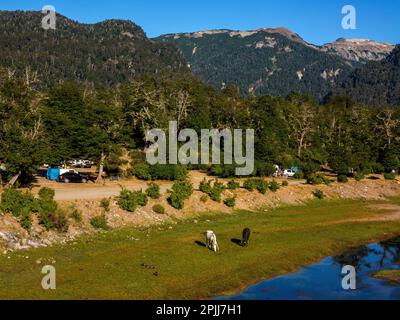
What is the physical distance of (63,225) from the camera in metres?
46.0

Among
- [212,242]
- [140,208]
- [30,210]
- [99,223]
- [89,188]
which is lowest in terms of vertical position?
[212,242]

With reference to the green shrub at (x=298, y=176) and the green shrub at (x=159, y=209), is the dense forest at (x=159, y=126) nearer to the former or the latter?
the green shrub at (x=298, y=176)

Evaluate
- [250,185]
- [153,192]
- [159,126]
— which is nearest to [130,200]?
[153,192]

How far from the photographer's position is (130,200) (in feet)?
181

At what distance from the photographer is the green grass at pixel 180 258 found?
106 ft

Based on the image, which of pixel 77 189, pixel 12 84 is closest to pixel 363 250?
Result: pixel 77 189

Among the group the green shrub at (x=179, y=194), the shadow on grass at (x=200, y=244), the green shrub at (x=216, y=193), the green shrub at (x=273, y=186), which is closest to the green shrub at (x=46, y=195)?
the shadow on grass at (x=200, y=244)

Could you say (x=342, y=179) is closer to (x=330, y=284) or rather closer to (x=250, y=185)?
(x=250, y=185)

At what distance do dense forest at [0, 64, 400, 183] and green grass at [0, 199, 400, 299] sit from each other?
66.8 ft

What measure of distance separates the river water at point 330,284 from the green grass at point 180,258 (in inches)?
49.5

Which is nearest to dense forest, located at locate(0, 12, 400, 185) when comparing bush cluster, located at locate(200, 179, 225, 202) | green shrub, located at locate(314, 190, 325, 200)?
green shrub, located at locate(314, 190, 325, 200)

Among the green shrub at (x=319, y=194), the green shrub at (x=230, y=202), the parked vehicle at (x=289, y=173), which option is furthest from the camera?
the parked vehicle at (x=289, y=173)

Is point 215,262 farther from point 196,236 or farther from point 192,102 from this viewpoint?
point 192,102

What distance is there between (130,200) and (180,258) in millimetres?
16433
